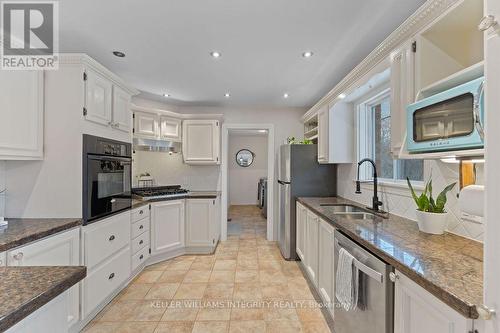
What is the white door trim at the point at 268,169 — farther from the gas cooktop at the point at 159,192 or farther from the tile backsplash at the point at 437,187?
the tile backsplash at the point at 437,187

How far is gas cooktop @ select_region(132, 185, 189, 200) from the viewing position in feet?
10.6

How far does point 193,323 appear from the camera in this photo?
202 cm

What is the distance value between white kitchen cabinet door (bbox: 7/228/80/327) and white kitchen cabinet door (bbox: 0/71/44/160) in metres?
0.66

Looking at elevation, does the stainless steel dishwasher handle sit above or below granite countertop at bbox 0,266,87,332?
below

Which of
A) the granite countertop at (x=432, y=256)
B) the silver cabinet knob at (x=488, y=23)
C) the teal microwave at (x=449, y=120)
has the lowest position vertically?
the granite countertop at (x=432, y=256)

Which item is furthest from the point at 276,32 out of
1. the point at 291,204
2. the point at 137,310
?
the point at 137,310

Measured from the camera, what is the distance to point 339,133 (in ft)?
9.70

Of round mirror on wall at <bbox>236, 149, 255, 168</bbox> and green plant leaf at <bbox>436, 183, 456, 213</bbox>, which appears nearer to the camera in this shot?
green plant leaf at <bbox>436, 183, 456, 213</bbox>

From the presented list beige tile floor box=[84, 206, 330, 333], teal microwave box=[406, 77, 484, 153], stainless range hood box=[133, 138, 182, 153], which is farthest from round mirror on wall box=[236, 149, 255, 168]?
teal microwave box=[406, 77, 484, 153]

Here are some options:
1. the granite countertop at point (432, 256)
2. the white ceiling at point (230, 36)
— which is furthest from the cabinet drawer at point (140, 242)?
the granite countertop at point (432, 256)

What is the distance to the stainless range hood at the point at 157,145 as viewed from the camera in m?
3.44

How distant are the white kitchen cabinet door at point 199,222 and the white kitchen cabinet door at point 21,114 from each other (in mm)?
1995

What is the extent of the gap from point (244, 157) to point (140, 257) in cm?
548

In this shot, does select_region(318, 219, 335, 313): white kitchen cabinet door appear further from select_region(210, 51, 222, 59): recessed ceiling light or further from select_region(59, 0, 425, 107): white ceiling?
select_region(210, 51, 222, 59): recessed ceiling light
